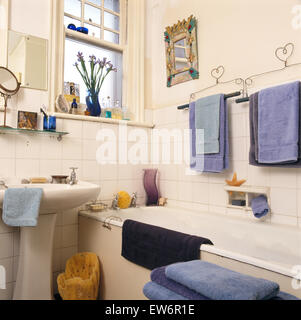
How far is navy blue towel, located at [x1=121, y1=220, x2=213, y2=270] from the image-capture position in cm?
127

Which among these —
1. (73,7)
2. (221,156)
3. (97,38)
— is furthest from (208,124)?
(73,7)

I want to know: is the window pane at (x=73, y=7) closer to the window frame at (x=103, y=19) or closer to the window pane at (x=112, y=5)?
the window frame at (x=103, y=19)

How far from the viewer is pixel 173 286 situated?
0.95 metres

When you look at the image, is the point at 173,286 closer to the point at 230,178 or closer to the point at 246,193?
the point at 246,193

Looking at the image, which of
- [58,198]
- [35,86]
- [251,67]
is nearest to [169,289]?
[58,198]

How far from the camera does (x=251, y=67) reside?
1831 mm

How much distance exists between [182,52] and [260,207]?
1.43 metres

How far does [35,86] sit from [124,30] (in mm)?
1144

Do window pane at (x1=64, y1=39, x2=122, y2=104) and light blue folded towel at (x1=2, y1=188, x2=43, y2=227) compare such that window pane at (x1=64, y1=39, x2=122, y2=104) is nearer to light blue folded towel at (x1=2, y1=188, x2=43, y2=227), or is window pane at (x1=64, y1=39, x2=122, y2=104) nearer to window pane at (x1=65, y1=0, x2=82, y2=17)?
window pane at (x1=65, y1=0, x2=82, y2=17)

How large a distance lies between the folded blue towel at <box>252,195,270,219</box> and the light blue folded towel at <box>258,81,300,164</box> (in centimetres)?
27

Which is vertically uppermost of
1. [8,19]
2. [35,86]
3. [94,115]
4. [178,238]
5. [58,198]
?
[8,19]

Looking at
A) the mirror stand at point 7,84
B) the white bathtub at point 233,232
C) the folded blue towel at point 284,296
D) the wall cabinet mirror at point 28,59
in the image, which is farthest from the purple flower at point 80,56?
the folded blue towel at point 284,296

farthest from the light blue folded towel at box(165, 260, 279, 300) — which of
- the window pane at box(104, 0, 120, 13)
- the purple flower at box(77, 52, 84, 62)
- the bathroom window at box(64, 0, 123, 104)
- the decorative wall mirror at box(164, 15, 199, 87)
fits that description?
the window pane at box(104, 0, 120, 13)
